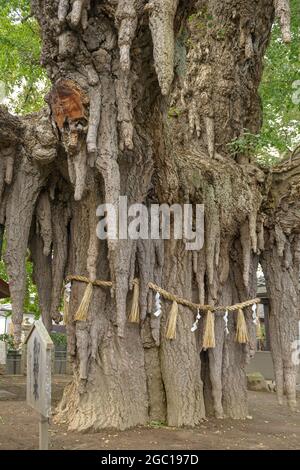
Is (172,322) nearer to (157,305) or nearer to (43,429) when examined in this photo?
(157,305)

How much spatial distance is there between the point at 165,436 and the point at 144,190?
2.78 metres

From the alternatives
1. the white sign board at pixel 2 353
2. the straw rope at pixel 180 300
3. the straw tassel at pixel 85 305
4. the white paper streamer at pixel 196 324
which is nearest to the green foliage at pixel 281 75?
the straw rope at pixel 180 300

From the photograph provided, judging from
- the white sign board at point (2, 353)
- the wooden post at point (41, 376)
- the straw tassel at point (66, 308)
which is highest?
the straw tassel at point (66, 308)

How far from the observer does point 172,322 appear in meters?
6.38

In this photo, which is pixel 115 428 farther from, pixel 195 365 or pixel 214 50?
pixel 214 50

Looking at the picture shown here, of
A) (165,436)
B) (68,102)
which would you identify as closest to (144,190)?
(68,102)

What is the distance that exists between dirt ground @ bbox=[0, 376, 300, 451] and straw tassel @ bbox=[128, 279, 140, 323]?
4.04 feet

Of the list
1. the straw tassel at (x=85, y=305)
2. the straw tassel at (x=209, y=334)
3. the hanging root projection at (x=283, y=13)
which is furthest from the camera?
the straw tassel at (x=209, y=334)

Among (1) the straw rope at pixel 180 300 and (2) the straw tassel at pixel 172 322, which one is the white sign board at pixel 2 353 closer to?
(1) the straw rope at pixel 180 300

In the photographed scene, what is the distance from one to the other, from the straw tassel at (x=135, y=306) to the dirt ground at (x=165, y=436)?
1231 mm

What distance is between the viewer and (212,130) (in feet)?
25.1

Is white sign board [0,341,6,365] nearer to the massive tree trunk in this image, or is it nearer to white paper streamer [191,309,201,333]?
the massive tree trunk

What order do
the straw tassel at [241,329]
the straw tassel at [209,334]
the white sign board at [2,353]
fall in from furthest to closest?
1. the white sign board at [2,353]
2. the straw tassel at [241,329]
3. the straw tassel at [209,334]

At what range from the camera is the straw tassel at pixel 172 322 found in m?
6.36
